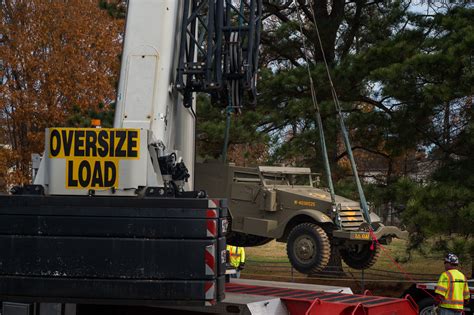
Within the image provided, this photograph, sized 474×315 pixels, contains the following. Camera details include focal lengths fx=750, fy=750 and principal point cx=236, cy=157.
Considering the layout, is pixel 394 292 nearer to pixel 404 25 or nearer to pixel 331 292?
pixel 404 25

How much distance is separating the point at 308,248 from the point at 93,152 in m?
7.88

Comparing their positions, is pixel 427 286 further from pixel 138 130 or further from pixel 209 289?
pixel 138 130

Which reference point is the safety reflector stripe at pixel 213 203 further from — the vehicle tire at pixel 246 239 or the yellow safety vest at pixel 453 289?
the vehicle tire at pixel 246 239

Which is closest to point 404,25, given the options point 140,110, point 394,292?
point 394,292

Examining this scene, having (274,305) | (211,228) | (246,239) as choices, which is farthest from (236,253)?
(211,228)

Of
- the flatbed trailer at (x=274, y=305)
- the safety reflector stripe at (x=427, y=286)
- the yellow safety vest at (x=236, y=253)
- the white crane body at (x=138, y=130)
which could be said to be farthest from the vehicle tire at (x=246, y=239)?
the white crane body at (x=138, y=130)

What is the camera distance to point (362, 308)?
761cm

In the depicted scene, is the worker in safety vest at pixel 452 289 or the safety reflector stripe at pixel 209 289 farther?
the worker in safety vest at pixel 452 289

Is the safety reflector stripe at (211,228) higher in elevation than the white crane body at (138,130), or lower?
lower

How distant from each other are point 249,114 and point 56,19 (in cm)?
916

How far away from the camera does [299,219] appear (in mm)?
14328

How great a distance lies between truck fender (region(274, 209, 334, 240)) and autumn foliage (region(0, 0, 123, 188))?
391 inches

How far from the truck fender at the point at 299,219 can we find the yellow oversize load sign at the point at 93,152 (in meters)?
7.85

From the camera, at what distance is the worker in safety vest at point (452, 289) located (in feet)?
35.3
